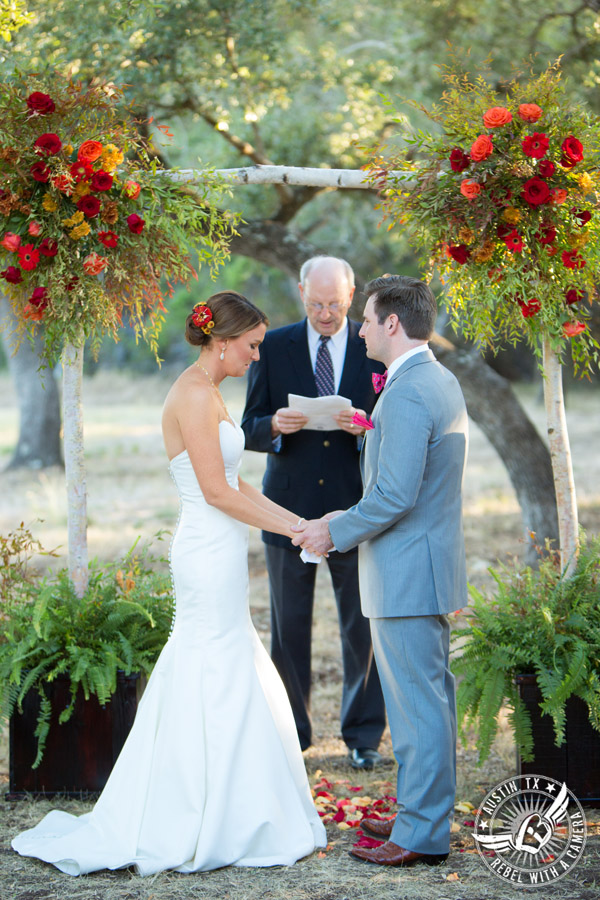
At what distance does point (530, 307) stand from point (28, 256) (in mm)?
2295

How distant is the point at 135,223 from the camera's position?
4.27m

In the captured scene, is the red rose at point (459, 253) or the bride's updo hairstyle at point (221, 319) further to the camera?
the red rose at point (459, 253)

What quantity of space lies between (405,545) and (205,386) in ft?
3.63

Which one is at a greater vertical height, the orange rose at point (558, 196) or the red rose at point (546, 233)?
the orange rose at point (558, 196)

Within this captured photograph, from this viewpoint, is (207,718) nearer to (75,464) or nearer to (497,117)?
(75,464)

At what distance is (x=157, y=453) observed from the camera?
59.0 ft

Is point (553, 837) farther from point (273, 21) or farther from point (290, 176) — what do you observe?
point (273, 21)

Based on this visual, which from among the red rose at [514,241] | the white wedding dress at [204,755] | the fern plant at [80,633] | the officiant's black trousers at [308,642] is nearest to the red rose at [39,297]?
the white wedding dress at [204,755]

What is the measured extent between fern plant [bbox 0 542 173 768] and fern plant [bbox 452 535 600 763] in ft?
5.03

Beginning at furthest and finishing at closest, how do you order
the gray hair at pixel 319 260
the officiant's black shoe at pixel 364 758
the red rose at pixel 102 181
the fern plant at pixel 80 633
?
1. the officiant's black shoe at pixel 364 758
2. the gray hair at pixel 319 260
3. the fern plant at pixel 80 633
4. the red rose at pixel 102 181

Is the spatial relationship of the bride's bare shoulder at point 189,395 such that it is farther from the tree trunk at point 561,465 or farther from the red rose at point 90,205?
the tree trunk at point 561,465

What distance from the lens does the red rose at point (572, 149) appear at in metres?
3.98

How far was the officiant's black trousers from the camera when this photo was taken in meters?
5.10

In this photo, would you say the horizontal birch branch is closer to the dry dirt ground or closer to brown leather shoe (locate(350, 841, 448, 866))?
the dry dirt ground
